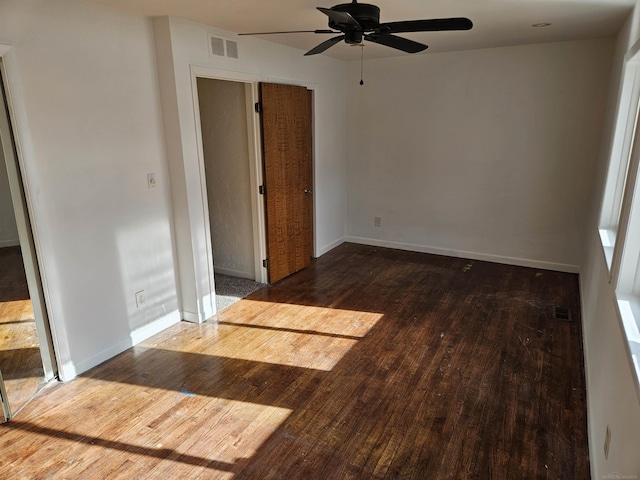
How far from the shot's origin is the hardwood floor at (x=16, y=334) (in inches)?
102

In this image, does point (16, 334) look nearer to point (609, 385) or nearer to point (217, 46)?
point (217, 46)

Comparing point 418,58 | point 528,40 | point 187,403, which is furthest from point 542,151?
point 187,403

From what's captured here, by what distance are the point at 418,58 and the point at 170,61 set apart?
3.09 m

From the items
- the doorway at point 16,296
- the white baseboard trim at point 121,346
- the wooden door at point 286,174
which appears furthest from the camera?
the wooden door at point 286,174

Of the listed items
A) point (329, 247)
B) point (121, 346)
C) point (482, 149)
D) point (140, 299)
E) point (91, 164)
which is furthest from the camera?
point (329, 247)

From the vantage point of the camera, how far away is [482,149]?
16.5 ft

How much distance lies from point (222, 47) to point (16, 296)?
7.99 feet

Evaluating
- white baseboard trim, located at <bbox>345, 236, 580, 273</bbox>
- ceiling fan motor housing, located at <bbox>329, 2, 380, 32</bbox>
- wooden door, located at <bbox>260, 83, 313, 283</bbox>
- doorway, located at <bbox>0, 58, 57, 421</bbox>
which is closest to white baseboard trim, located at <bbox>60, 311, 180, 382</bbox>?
doorway, located at <bbox>0, 58, 57, 421</bbox>

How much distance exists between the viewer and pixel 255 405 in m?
2.68

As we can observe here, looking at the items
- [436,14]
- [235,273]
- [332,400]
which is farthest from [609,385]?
[235,273]

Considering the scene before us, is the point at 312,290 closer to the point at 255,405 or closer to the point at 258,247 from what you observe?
the point at 258,247

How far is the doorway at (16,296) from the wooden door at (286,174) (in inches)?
86.7

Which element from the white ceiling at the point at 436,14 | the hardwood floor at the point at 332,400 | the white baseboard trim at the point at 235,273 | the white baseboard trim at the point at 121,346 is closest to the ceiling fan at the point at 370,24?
the white ceiling at the point at 436,14

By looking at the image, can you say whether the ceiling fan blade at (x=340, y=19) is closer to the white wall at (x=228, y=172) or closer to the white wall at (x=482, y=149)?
the white wall at (x=228, y=172)
